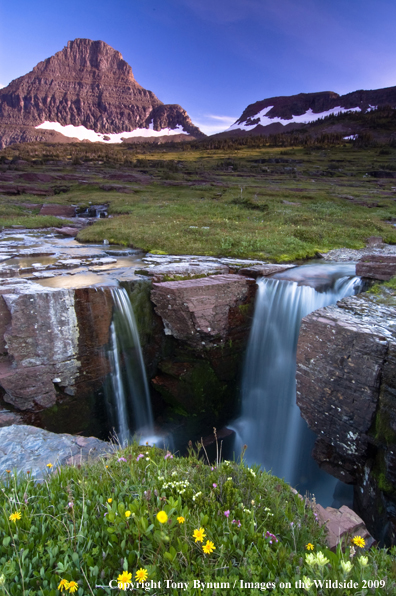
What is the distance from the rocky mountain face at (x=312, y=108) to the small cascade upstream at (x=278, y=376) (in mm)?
184389

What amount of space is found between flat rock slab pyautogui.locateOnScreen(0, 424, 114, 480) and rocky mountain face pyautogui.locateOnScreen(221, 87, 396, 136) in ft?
622

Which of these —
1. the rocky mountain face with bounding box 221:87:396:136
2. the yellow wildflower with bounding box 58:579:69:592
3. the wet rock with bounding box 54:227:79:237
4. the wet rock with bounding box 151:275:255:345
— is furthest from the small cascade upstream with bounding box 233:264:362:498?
the rocky mountain face with bounding box 221:87:396:136

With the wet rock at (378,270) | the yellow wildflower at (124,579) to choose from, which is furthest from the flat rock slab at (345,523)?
the wet rock at (378,270)

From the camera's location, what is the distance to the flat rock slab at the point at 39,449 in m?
4.04

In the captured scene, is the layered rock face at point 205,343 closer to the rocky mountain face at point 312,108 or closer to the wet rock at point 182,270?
the wet rock at point 182,270

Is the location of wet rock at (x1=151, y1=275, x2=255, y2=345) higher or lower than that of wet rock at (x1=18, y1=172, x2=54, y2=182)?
lower

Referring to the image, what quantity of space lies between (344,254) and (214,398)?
7.90 meters

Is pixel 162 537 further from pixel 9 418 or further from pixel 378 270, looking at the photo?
pixel 378 270

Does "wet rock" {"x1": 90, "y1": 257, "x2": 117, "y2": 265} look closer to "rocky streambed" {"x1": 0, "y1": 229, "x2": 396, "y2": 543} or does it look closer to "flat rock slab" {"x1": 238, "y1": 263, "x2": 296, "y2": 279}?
"rocky streambed" {"x1": 0, "y1": 229, "x2": 396, "y2": 543}

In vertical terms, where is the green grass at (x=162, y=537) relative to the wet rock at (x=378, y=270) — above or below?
below

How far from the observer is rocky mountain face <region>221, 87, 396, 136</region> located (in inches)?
6678

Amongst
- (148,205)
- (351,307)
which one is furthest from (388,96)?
(351,307)

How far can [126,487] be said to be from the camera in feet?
8.75

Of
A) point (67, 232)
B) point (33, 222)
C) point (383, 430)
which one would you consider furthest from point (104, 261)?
point (33, 222)
